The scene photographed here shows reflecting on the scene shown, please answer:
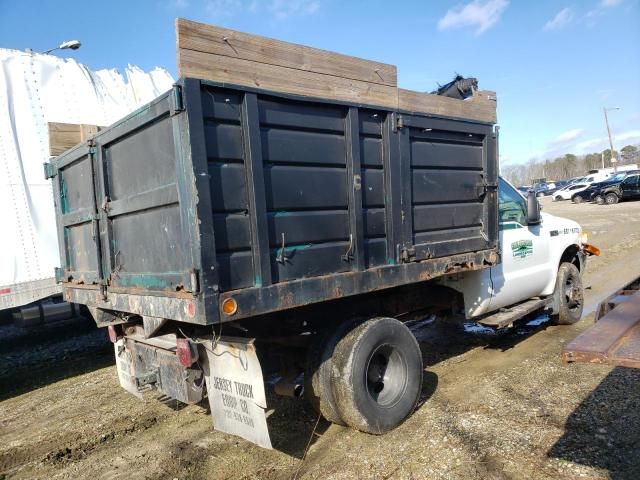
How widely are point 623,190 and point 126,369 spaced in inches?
1232

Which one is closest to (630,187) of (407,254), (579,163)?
(407,254)

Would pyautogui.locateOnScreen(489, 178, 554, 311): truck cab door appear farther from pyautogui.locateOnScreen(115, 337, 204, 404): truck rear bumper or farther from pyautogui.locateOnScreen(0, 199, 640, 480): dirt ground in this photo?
pyautogui.locateOnScreen(115, 337, 204, 404): truck rear bumper

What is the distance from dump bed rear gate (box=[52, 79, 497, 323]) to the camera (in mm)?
2781

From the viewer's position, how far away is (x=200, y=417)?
435 cm

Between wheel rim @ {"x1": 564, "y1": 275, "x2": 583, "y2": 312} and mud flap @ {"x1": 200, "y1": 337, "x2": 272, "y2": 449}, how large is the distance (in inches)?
192

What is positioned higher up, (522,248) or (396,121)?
(396,121)

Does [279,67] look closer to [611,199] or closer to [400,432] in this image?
[400,432]

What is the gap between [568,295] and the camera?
6.39 m

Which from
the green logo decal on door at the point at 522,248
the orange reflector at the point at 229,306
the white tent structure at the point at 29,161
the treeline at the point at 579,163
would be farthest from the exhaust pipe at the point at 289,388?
the treeline at the point at 579,163

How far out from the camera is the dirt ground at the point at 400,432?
3.31m

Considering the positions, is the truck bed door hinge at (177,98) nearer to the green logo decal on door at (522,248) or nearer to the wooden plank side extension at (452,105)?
the wooden plank side extension at (452,105)

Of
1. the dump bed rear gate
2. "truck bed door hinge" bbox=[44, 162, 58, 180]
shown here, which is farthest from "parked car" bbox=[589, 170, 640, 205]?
"truck bed door hinge" bbox=[44, 162, 58, 180]

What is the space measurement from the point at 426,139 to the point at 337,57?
1.14m

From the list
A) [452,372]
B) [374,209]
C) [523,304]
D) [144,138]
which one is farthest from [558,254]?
[144,138]
